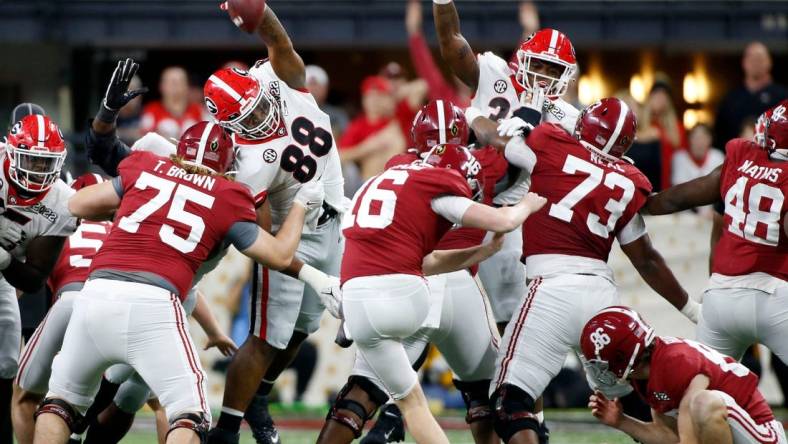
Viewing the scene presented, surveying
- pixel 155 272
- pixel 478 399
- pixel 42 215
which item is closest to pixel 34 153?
pixel 42 215

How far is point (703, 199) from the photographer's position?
24.4ft

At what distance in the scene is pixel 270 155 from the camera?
23.8 feet

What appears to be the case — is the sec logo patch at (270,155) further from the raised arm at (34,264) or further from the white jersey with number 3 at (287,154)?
the raised arm at (34,264)

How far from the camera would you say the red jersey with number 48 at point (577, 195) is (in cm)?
695

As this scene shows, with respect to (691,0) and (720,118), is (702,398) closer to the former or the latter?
(720,118)

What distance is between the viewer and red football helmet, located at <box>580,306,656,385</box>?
253 inches

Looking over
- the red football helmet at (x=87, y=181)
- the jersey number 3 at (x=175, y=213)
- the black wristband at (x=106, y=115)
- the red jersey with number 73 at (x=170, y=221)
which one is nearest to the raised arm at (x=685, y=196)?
the red jersey with number 73 at (x=170, y=221)

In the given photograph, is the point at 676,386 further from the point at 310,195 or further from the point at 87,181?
the point at 87,181

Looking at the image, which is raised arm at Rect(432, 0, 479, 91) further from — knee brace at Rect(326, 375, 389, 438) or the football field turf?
the football field turf

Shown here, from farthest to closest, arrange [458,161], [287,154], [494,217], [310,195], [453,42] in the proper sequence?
[453,42], [287,154], [310,195], [458,161], [494,217]

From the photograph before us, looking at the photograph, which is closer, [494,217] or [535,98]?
[494,217]

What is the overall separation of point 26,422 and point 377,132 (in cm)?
522

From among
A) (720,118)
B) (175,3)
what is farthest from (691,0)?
(175,3)

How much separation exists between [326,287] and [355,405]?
0.60m
